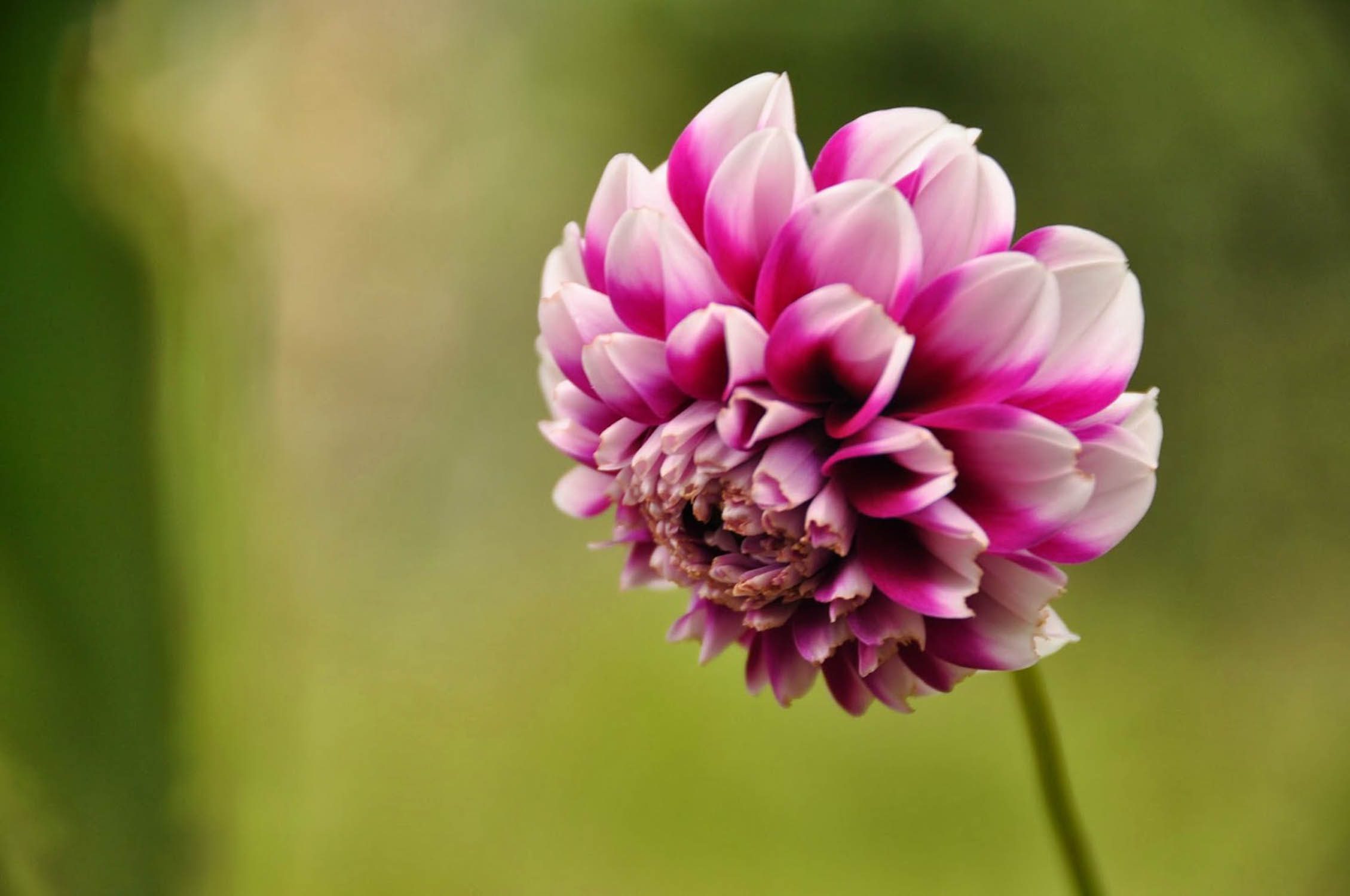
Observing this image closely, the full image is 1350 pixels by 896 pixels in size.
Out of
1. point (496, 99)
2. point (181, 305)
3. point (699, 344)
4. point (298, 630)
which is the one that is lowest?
point (298, 630)

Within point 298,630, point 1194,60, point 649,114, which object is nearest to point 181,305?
point 298,630

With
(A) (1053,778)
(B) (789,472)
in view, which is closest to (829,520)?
(B) (789,472)

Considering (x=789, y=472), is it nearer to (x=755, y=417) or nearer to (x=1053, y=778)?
(x=755, y=417)

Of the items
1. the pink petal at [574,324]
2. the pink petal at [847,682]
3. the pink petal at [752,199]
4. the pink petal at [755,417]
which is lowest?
the pink petal at [847,682]

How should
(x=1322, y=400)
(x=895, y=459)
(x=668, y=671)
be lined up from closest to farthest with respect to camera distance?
(x=895, y=459) < (x=1322, y=400) < (x=668, y=671)

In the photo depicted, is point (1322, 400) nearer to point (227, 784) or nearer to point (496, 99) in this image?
point (496, 99)

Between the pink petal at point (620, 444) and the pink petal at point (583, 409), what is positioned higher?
the pink petal at point (583, 409)

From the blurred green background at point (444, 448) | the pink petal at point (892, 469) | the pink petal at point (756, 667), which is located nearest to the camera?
the pink petal at point (892, 469)

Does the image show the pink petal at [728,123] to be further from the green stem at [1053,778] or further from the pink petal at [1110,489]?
the green stem at [1053,778]

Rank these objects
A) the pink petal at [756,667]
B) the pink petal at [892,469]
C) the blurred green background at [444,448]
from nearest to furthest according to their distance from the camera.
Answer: the pink petal at [892,469] < the pink petal at [756,667] < the blurred green background at [444,448]

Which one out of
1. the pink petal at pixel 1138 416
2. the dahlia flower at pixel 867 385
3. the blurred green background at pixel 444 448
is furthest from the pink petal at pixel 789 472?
the blurred green background at pixel 444 448
